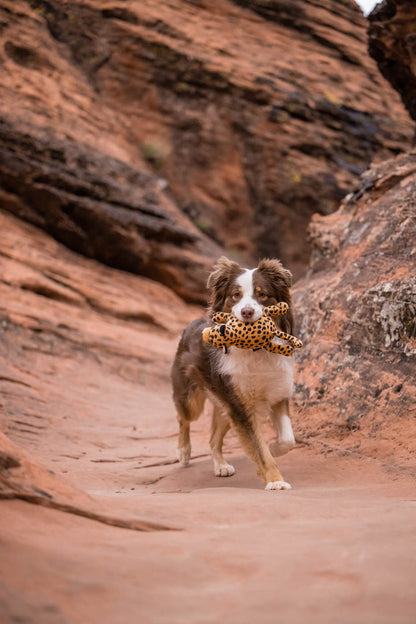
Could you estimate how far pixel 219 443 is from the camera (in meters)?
5.65

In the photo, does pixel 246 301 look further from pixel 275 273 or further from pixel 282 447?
pixel 282 447

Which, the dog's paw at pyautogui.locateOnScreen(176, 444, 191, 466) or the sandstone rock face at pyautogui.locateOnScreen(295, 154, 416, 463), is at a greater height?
the sandstone rock face at pyautogui.locateOnScreen(295, 154, 416, 463)

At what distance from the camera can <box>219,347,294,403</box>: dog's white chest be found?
4859 mm

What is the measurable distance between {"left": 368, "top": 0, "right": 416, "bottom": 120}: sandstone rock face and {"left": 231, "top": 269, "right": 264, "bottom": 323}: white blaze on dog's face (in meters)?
5.94

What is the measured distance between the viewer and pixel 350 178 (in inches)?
850

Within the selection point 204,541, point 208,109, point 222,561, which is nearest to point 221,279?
point 204,541

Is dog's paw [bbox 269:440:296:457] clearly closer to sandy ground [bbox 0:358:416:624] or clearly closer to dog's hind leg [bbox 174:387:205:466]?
sandy ground [bbox 0:358:416:624]

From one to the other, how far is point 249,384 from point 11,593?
340cm

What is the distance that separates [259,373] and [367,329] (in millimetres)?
1714

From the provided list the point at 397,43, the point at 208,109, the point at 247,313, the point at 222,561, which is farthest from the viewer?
the point at 208,109

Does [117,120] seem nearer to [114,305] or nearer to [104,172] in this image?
[104,172]

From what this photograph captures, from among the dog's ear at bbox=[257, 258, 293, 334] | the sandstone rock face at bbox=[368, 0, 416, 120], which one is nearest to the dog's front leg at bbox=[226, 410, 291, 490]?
the dog's ear at bbox=[257, 258, 293, 334]

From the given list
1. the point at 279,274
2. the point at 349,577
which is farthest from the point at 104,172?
the point at 349,577

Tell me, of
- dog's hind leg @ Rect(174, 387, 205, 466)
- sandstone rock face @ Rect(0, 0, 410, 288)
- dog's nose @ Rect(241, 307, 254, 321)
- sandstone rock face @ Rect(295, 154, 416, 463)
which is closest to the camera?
dog's nose @ Rect(241, 307, 254, 321)
